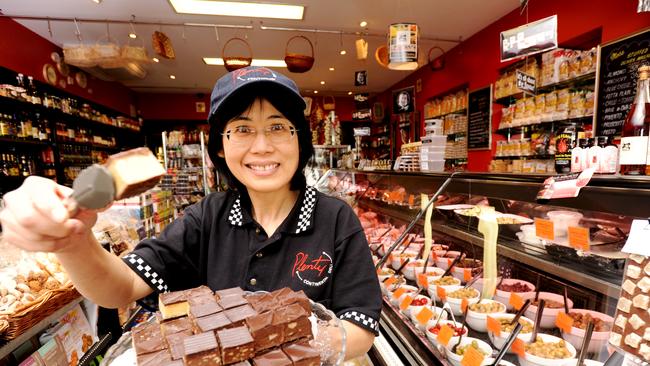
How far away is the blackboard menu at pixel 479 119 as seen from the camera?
6613 millimetres

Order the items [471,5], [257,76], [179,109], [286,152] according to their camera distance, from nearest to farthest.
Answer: [257,76]
[286,152]
[471,5]
[179,109]

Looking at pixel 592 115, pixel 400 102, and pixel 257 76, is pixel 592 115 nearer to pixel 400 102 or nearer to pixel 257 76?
pixel 400 102

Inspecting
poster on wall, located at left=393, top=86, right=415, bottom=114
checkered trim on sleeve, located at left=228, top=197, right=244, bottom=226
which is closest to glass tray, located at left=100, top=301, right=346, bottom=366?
checkered trim on sleeve, located at left=228, top=197, right=244, bottom=226

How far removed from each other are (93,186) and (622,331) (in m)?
1.25

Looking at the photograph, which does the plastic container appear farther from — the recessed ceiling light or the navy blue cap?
the recessed ceiling light

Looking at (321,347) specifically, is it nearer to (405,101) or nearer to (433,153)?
(433,153)

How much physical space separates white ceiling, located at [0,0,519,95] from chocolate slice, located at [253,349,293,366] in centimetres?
558

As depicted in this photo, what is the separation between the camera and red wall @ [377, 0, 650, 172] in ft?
13.5

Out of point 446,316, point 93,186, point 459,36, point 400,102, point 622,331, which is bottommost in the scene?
point 446,316

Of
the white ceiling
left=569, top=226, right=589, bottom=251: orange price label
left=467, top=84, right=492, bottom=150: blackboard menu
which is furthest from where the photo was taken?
left=467, top=84, right=492, bottom=150: blackboard menu

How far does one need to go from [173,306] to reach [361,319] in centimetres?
60

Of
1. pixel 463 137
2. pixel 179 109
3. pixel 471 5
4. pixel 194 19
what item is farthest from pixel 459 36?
pixel 179 109

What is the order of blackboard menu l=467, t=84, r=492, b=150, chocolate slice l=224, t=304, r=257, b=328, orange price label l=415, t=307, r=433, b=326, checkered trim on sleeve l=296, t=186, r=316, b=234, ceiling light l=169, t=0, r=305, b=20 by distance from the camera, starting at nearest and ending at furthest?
chocolate slice l=224, t=304, r=257, b=328 → checkered trim on sleeve l=296, t=186, r=316, b=234 → orange price label l=415, t=307, r=433, b=326 → ceiling light l=169, t=0, r=305, b=20 → blackboard menu l=467, t=84, r=492, b=150

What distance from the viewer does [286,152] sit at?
1.19 m
